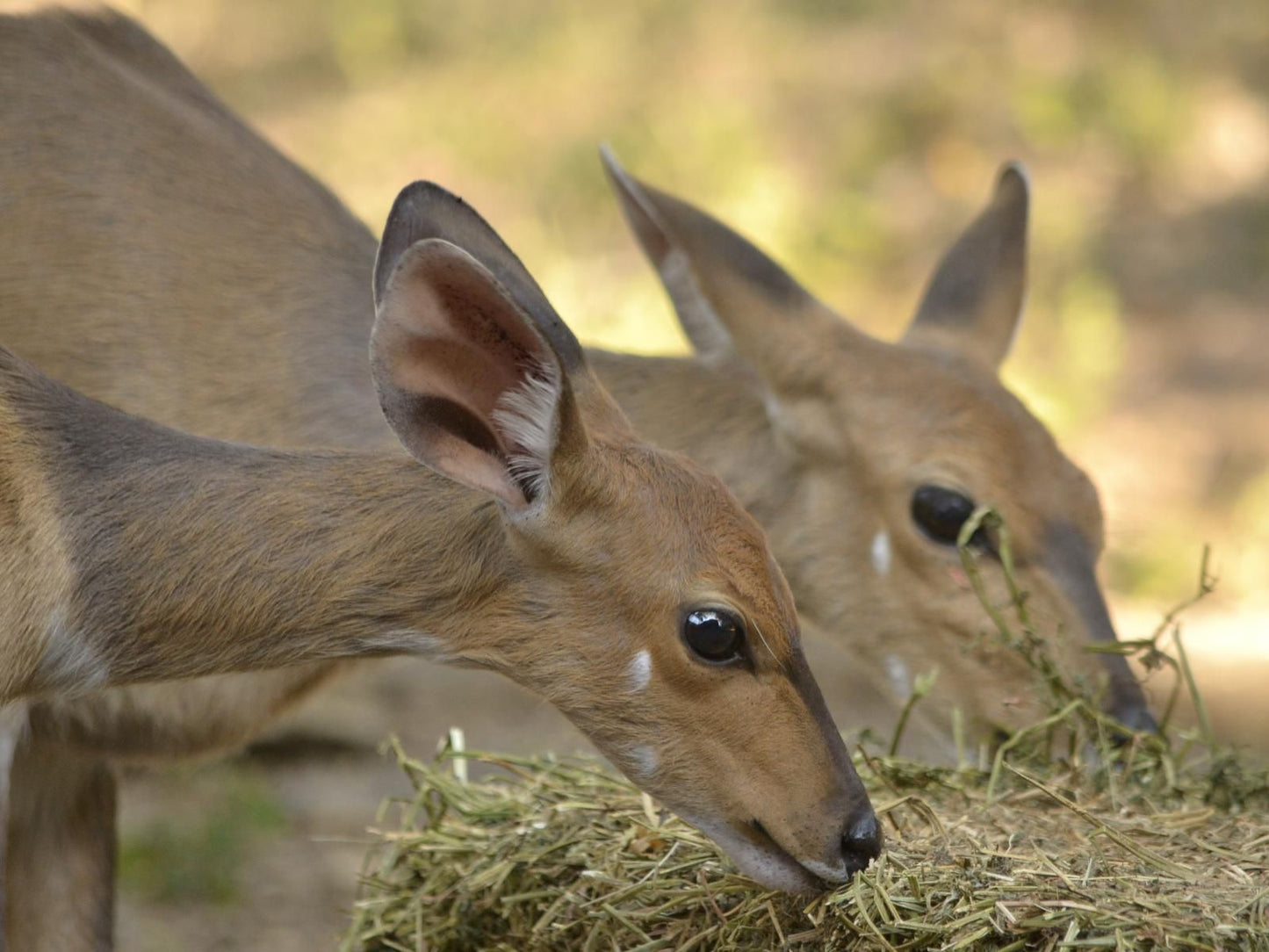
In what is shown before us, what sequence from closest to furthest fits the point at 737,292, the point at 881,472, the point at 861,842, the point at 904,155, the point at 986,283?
the point at 861,842 < the point at 881,472 < the point at 737,292 < the point at 986,283 < the point at 904,155

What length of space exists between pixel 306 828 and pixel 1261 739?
4.04 metres

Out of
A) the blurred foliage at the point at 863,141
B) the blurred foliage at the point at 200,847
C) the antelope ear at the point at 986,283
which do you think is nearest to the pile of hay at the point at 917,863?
the antelope ear at the point at 986,283

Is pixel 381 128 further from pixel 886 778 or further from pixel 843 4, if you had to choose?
pixel 886 778

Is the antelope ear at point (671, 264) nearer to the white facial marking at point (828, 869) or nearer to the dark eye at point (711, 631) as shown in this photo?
the dark eye at point (711, 631)

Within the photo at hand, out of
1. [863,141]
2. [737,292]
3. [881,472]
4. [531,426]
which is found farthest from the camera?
[863,141]

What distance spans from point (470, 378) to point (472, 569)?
41 cm

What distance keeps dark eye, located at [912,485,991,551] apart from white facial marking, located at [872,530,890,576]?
0.12 m

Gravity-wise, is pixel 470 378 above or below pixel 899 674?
below

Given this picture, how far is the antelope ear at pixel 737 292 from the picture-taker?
560 cm

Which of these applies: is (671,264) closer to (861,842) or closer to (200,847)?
(861,842)

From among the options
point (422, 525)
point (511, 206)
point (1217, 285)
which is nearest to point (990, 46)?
point (1217, 285)

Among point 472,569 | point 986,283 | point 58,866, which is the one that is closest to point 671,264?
point 986,283

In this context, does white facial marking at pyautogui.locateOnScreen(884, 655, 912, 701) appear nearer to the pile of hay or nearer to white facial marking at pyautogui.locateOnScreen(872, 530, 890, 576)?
white facial marking at pyautogui.locateOnScreen(872, 530, 890, 576)

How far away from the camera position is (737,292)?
18.4 ft
